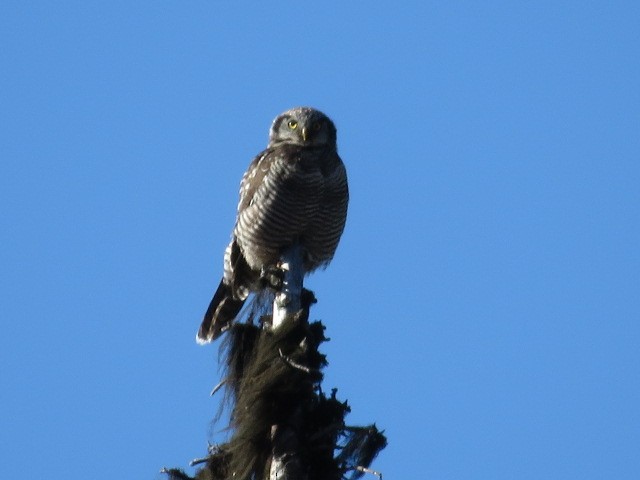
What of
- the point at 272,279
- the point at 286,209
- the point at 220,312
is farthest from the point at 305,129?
the point at 272,279

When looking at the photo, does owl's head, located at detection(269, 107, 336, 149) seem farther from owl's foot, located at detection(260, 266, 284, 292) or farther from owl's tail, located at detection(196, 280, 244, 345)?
owl's foot, located at detection(260, 266, 284, 292)

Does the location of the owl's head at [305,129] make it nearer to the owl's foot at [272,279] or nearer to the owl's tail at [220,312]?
the owl's tail at [220,312]

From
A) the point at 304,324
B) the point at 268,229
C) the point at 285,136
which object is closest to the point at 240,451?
the point at 304,324

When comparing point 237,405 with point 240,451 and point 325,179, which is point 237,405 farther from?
point 325,179

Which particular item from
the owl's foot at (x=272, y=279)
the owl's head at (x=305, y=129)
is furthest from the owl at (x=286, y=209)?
the owl's foot at (x=272, y=279)

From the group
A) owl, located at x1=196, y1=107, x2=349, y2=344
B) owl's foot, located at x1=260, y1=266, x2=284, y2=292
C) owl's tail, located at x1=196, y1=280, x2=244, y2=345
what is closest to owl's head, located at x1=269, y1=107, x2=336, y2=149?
owl, located at x1=196, y1=107, x2=349, y2=344

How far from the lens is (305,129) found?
30.5 feet

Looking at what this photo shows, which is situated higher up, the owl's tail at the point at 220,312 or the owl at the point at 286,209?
the owl at the point at 286,209

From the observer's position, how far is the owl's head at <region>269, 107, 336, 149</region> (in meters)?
9.31

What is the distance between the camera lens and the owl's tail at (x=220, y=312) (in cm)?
932

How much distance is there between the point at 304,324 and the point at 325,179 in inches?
99.4

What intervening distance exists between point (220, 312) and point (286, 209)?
104 centimetres

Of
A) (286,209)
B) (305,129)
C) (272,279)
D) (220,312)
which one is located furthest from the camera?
(220,312)

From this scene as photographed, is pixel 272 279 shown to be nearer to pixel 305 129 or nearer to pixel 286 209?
pixel 286 209
